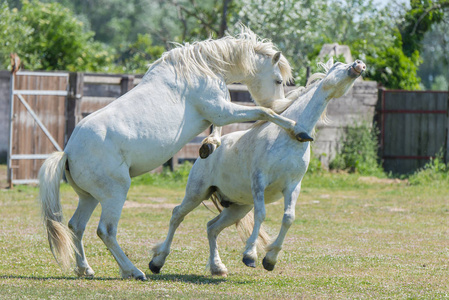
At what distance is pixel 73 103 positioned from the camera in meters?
15.8

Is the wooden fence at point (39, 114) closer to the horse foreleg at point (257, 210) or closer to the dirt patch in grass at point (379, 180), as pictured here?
the dirt patch in grass at point (379, 180)

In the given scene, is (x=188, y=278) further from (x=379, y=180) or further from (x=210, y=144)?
(x=379, y=180)

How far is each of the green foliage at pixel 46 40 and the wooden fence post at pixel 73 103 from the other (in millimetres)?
9324

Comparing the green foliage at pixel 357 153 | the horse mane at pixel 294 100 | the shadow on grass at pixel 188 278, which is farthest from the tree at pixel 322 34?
the shadow on grass at pixel 188 278

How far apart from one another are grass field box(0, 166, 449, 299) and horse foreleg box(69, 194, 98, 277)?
0.48 feet

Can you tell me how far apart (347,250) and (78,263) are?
11.7 feet

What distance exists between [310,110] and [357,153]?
11492 mm

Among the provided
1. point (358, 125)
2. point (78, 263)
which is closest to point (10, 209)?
point (78, 263)

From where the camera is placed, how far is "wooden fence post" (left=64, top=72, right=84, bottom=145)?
1574cm

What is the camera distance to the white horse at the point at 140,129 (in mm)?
6301

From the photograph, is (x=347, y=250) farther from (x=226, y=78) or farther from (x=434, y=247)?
(x=226, y=78)

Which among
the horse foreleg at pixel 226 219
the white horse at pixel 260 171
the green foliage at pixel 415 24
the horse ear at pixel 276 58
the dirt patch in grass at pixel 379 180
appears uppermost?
the green foliage at pixel 415 24

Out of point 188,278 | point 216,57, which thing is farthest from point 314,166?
point 188,278

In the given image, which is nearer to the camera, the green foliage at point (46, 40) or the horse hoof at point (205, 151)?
the horse hoof at point (205, 151)
